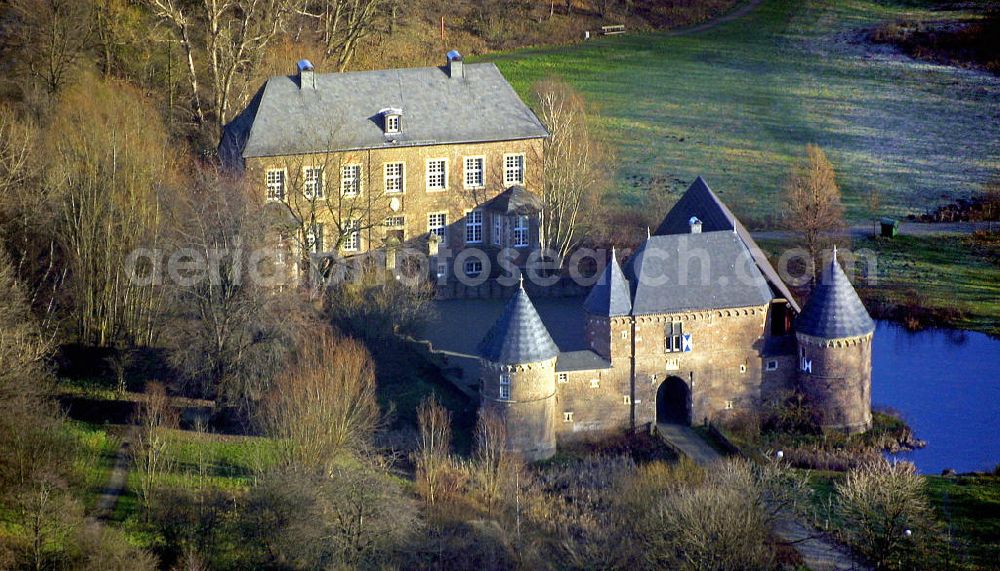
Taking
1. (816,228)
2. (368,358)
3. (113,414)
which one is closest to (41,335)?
(113,414)

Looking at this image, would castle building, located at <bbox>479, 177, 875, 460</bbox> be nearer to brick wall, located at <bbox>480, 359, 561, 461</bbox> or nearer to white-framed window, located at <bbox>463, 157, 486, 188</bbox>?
brick wall, located at <bbox>480, 359, 561, 461</bbox>

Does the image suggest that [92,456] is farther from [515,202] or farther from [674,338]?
[515,202]

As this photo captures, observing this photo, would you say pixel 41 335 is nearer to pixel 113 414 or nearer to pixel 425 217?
pixel 113 414

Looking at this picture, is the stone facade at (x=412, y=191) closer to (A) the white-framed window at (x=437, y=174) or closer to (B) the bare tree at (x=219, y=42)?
(A) the white-framed window at (x=437, y=174)

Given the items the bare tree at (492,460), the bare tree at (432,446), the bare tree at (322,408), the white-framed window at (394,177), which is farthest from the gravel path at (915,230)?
the bare tree at (322,408)

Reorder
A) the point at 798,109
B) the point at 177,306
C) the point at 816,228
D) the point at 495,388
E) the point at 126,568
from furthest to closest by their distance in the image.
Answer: the point at 798,109, the point at 816,228, the point at 177,306, the point at 495,388, the point at 126,568

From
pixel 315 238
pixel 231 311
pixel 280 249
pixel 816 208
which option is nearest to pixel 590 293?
pixel 280 249
